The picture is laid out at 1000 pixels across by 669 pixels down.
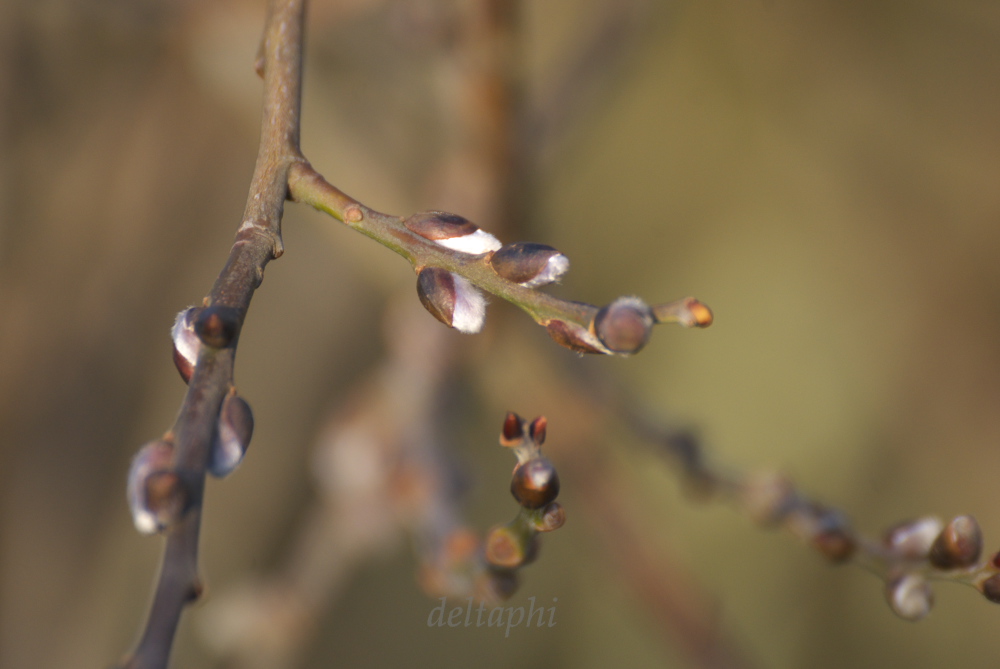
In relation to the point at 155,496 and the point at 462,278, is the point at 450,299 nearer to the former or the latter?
the point at 462,278

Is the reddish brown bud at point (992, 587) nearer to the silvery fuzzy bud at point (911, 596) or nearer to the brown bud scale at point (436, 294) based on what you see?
the silvery fuzzy bud at point (911, 596)

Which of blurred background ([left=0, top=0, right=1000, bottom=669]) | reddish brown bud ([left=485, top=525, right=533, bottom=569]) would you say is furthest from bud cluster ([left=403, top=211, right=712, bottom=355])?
blurred background ([left=0, top=0, right=1000, bottom=669])

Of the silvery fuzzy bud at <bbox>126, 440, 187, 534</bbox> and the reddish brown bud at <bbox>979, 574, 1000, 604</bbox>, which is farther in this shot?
the reddish brown bud at <bbox>979, 574, 1000, 604</bbox>

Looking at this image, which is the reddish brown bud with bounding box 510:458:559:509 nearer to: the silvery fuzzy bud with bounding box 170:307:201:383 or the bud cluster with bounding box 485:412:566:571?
the bud cluster with bounding box 485:412:566:571

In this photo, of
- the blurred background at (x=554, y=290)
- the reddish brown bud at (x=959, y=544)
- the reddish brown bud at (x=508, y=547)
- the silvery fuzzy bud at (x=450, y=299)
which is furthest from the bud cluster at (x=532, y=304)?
the blurred background at (x=554, y=290)

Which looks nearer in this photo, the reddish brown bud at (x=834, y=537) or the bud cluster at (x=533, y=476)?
the bud cluster at (x=533, y=476)

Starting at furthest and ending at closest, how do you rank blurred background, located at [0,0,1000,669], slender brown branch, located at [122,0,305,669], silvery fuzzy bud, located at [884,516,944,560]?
blurred background, located at [0,0,1000,669]
silvery fuzzy bud, located at [884,516,944,560]
slender brown branch, located at [122,0,305,669]

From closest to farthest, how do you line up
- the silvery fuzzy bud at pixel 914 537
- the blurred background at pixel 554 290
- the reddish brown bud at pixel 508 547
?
the reddish brown bud at pixel 508 547
the silvery fuzzy bud at pixel 914 537
the blurred background at pixel 554 290
